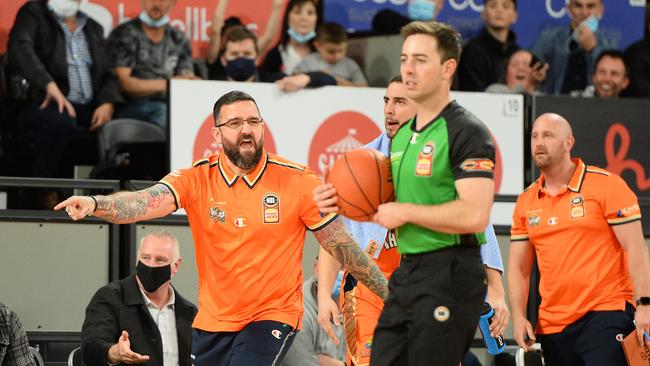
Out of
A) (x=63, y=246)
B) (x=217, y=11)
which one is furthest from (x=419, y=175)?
(x=217, y=11)

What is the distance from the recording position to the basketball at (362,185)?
5219 mm

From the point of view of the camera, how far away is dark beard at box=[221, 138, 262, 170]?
6.48 metres

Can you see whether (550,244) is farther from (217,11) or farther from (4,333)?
(217,11)

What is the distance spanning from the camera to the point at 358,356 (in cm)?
671

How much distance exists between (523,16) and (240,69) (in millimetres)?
4586

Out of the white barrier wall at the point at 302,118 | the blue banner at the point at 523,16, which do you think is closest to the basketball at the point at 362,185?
the white barrier wall at the point at 302,118

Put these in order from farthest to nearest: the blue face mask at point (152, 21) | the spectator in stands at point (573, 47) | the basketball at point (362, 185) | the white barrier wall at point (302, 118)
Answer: the spectator in stands at point (573, 47) → the blue face mask at point (152, 21) → the white barrier wall at point (302, 118) → the basketball at point (362, 185)

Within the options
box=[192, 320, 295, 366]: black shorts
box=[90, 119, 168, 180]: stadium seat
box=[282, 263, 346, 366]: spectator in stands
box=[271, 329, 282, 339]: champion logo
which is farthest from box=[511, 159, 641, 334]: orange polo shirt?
box=[90, 119, 168, 180]: stadium seat

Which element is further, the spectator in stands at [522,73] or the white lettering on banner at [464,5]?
the white lettering on banner at [464,5]

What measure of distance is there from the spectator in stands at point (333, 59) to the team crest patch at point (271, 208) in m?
4.97

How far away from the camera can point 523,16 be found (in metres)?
13.8

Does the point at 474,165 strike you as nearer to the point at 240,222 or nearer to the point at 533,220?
the point at 240,222

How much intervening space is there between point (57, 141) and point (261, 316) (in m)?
4.46

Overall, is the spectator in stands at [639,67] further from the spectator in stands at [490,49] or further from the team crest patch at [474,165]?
the team crest patch at [474,165]
